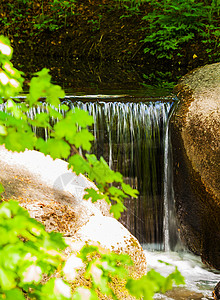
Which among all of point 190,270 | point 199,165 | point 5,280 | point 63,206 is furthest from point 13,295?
point 190,270

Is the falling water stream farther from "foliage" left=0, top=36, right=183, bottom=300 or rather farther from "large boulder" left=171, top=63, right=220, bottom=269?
"foliage" left=0, top=36, right=183, bottom=300

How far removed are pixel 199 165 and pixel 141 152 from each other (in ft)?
3.08

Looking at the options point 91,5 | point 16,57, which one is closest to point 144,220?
point 16,57

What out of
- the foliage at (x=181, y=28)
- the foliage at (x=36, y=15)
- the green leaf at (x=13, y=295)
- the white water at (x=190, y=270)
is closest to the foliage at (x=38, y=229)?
the green leaf at (x=13, y=295)

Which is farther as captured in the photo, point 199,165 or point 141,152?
point 141,152

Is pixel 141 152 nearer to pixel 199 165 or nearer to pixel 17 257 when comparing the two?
pixel 199 165

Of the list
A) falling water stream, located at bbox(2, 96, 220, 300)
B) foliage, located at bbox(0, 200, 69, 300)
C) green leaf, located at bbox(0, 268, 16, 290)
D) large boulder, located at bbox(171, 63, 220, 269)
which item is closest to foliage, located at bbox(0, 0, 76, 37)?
falling water stream, located at bbox(2, 96, 220, 300)

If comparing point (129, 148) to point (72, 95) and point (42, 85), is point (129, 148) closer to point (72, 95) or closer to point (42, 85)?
point (72, 95)

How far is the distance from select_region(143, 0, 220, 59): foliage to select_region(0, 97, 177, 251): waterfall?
397 centimetres

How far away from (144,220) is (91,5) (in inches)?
294

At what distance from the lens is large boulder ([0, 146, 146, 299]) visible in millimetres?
2656

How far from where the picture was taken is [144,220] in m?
4.96

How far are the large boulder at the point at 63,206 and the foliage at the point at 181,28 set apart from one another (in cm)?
611

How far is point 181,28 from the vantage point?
28.6ft
